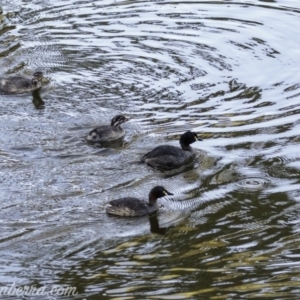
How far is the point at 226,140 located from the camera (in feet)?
43.9

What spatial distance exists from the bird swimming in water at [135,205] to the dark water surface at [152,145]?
100mm

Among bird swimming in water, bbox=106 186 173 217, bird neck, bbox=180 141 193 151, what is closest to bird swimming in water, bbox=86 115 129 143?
bird neck, bbox=180 141 193 151

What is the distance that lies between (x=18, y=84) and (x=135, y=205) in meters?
5.21

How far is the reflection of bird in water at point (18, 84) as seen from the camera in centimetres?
1551

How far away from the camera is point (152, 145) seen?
527 inches

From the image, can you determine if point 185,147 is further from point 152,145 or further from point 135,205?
point 135,205

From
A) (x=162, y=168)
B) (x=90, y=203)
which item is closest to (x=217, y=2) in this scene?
(x=162, y=168)

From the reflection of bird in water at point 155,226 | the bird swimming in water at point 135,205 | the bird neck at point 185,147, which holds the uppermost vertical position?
the bird neck at point 185,147

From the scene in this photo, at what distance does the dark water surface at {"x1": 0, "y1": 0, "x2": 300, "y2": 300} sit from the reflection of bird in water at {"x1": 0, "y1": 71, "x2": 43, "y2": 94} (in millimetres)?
146

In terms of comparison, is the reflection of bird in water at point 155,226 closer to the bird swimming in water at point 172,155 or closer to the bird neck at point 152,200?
the bird neck at point 152,200

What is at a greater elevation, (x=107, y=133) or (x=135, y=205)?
(x=107, y=133)

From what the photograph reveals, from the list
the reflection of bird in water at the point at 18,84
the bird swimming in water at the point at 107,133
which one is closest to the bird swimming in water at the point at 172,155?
the bird swimming in water at the point at 107,133

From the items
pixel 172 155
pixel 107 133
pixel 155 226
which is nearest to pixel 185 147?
pixel 172 155

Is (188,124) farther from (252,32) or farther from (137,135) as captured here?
(252,32)
